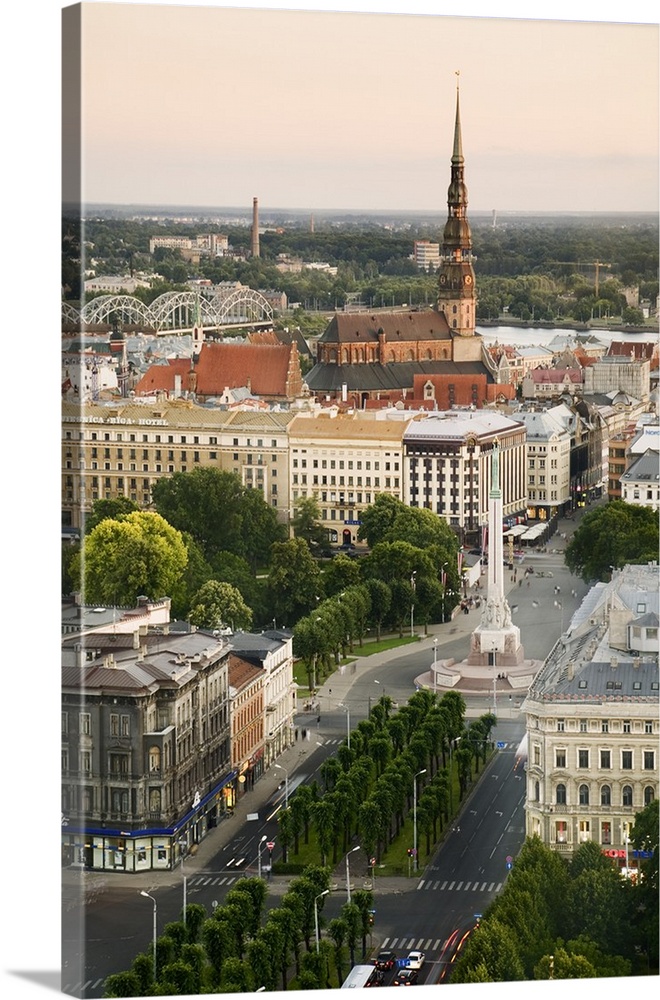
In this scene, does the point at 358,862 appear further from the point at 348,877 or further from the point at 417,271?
the point at 417,271

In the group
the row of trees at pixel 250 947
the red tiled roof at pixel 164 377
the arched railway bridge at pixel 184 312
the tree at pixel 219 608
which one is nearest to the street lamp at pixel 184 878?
the row of trees at pixel 250 947

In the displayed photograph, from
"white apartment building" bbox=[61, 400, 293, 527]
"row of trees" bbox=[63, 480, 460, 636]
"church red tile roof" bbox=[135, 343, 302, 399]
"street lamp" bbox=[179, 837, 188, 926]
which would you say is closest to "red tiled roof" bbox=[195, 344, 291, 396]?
"church red tile roof" bbox=[135, 343, 302, 399]

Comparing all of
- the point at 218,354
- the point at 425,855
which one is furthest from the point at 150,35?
the point at 218,354

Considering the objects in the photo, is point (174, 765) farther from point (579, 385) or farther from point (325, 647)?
point (579, 385)

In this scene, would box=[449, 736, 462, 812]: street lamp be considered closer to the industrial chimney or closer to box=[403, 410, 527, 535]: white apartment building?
the industrial chimney

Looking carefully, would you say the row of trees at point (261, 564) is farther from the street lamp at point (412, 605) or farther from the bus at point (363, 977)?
the bus at point (363, 977)

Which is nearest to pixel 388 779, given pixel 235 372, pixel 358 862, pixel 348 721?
pixel 358 862
